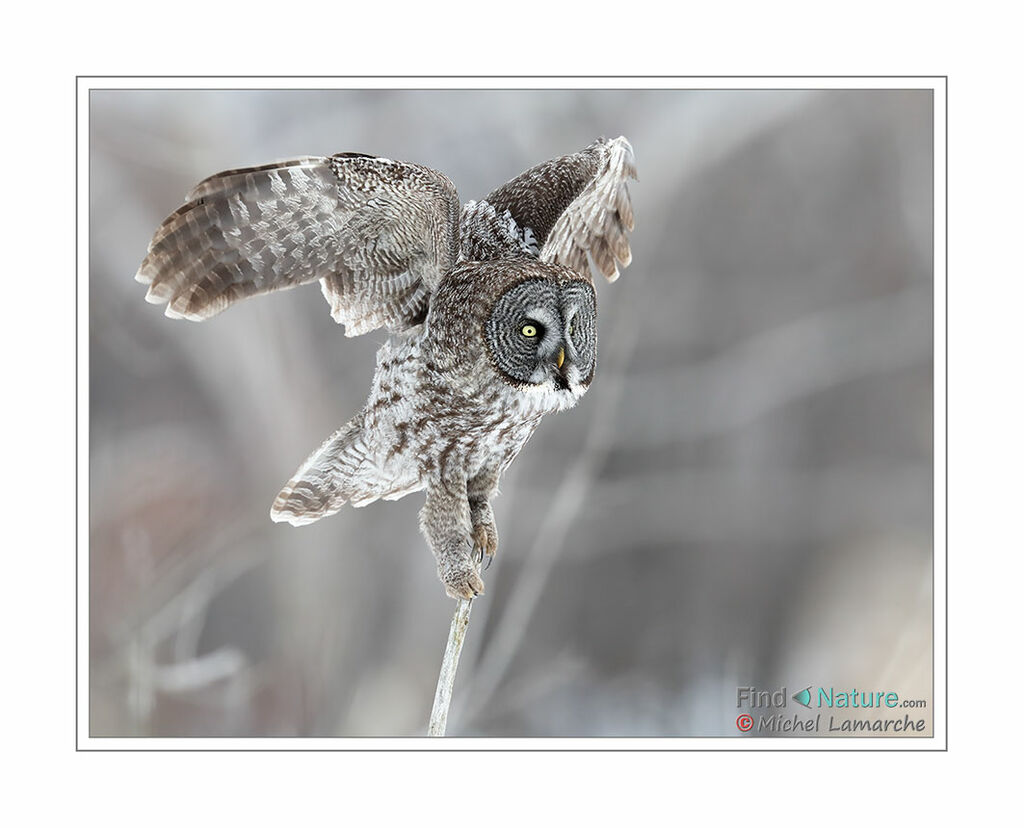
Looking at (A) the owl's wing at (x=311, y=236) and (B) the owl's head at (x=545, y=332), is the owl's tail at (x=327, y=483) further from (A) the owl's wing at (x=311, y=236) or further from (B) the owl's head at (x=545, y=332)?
(B) the owl's head at (x=545, y=332)

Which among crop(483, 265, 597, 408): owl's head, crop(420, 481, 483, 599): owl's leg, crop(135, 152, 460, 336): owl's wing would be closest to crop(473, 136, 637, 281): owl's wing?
crop(135, 152, 460, 336): owl's wing

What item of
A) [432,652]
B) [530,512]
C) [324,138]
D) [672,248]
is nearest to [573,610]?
[530,512]

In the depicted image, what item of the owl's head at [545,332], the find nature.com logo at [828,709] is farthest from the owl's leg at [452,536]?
the find nature.com logo at [828,709]

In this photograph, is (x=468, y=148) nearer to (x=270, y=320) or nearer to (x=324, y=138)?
(x=324, y=138)

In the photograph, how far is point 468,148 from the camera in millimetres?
2994

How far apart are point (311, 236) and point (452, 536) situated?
30.0 inches

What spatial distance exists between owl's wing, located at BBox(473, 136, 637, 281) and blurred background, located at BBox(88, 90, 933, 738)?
0.64 meters

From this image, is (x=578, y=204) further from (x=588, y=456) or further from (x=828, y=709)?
(x=828, y=709)

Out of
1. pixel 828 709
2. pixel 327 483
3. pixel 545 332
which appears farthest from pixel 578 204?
pixel 828 709

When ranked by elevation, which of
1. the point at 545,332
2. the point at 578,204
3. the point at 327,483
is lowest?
the point at 327,483

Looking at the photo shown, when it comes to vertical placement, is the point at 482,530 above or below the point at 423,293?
below

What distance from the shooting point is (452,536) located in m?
2.11

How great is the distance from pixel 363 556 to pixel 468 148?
5.29 ft

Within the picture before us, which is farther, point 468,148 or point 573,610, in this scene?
point 573,610
